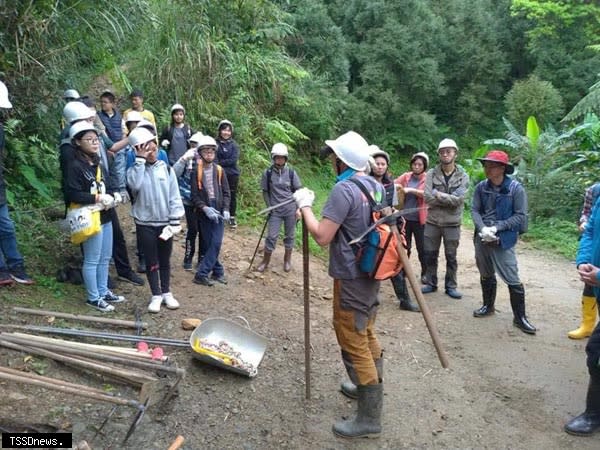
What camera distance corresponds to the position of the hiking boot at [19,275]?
528 centimetres

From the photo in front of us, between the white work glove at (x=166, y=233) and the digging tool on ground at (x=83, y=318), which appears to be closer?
the digging tool on ground at (x=83, y=318)

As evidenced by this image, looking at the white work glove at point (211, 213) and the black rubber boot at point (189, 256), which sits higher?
the white work glove at point (211, 213)

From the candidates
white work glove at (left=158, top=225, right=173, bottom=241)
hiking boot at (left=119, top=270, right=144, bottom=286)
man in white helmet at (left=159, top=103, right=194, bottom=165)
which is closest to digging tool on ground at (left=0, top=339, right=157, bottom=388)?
white work glove at (left=158, top=225, right=173, bottom=241)

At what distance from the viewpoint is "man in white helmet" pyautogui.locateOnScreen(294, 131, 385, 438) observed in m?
3.60

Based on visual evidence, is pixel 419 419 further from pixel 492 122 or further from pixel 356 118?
pixel 492 122

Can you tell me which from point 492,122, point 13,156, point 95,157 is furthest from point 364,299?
point 492,122

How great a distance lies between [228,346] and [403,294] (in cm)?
289

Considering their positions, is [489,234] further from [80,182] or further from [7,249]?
[7,249]

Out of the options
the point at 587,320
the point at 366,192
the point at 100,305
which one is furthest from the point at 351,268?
the point at 587,320

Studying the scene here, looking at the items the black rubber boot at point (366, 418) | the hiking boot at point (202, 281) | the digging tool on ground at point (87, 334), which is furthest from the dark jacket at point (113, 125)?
the black rubber boot at point (366, 418)

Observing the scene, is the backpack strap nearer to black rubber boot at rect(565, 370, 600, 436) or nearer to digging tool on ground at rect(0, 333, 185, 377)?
digging tool on ground at rect(0, 333, 185, 377)

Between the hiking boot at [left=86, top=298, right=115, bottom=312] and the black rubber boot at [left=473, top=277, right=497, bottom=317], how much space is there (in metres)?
4.22

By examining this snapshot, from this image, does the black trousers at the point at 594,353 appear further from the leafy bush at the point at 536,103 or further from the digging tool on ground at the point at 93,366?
the leafy bush at the point at 536,103

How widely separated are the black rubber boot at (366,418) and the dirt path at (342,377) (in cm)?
7
